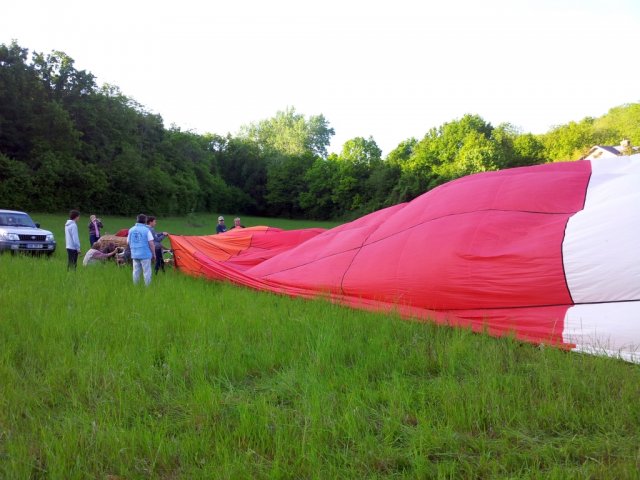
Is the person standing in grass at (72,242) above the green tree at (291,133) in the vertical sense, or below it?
below

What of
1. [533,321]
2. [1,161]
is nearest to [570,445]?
[533,321]

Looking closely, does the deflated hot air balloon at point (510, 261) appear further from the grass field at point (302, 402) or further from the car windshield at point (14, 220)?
the car windshield at point (14, 220)

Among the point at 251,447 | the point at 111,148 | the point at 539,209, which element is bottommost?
the point at 251,447

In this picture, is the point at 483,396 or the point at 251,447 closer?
the point at 251,447

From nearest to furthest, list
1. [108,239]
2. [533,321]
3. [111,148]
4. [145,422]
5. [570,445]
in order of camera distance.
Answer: [570,445]
[145,422]
[533,321]
[108,239]
[111,148]

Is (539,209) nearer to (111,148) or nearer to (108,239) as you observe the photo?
(108,239)

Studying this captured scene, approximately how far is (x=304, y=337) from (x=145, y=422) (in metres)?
1.80

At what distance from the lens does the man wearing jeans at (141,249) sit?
791cm

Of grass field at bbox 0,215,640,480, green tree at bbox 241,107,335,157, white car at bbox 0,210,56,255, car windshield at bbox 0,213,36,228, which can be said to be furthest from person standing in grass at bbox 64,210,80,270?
green tree at bbox 241,107,335,157

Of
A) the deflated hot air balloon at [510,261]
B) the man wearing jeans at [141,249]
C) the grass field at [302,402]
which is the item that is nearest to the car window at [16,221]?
the man wearing jeans at [141,249]

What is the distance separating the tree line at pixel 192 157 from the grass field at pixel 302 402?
1353 inches

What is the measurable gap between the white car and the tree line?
21.0 meters

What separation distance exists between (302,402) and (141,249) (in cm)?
563

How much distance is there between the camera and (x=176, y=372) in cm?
372
